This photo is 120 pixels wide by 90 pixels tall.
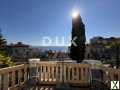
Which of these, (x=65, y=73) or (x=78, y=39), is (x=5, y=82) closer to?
(x=65, y=73)

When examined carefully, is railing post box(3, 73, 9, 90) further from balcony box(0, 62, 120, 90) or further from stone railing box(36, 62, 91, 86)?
stone railing box(36, 62, 91, 86)

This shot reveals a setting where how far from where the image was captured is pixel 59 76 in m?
6.48

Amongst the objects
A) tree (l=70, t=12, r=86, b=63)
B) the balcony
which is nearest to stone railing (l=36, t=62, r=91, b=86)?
the balcony

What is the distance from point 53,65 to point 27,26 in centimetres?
948

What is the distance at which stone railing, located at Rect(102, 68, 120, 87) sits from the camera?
191 inches

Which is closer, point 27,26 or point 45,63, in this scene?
point 45,63

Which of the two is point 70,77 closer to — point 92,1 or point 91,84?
point 91,84

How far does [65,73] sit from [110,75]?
4.78ft

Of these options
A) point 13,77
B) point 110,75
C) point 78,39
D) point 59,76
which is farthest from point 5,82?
point 78,39

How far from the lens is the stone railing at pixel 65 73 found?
638 cm

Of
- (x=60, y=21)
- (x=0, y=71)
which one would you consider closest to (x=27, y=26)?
(x=60, y=21)

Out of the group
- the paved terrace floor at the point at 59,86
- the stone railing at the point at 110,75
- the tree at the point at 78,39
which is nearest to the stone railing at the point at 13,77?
the paved terrace floor at the point at 59,86

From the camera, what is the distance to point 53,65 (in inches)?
259

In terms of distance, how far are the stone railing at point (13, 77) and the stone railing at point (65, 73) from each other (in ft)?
1.90
